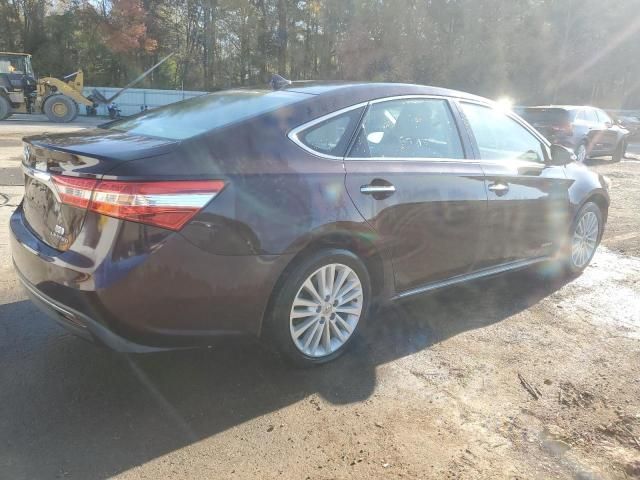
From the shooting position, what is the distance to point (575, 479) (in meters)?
2.43

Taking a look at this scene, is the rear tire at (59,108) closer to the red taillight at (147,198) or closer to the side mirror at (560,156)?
the side mirror at (560,156)

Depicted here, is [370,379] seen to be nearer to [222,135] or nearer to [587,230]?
[222,135]

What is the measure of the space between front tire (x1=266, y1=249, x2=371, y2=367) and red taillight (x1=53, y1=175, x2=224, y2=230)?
0.66 meters

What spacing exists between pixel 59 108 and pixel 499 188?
20900mm

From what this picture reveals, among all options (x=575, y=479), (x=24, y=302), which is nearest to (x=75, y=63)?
(x=24, y=302)

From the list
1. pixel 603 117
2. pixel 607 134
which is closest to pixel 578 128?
pixel 607 134

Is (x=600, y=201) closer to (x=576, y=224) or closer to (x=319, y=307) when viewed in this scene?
(x=576, y=224)

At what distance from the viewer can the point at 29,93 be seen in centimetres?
2109

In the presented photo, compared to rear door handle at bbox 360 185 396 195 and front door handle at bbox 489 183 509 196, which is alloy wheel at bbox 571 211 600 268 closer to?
front door handle at bbox 489 183 509 196

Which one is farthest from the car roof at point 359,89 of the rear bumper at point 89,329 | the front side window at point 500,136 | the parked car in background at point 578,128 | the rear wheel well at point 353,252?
the parked car in background at point 578,128

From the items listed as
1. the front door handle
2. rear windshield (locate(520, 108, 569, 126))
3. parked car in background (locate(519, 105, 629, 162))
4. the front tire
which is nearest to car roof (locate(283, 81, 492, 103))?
the front door handle

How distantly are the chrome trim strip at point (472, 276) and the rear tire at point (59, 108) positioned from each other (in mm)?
20627

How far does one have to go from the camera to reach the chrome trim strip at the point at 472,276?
11.9ft

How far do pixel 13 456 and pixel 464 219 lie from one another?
9.55 feet
